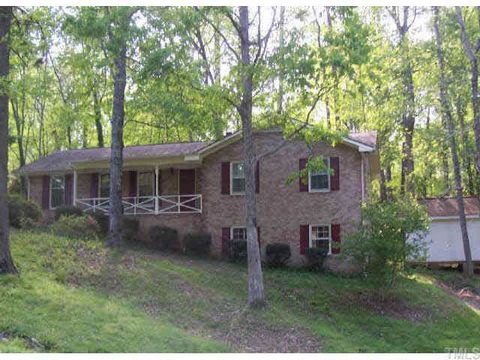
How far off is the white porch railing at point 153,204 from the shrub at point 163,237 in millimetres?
1028

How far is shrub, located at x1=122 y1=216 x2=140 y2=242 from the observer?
73.4 ft

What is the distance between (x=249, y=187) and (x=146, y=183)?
9.55 meters

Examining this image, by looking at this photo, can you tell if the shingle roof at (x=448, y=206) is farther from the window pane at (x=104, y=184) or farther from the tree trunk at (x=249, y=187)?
the window pane at (x=104, y=184)

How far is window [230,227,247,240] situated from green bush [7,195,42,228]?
24.9 feet

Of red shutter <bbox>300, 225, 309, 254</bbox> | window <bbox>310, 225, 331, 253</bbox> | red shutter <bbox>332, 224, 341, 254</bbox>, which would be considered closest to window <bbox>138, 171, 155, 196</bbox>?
red shutter <bbox>300, 225, 309, 254</bbox>

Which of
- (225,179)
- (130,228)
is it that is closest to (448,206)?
(225,179)

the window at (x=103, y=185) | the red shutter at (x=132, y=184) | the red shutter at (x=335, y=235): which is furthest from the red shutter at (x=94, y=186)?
the red shutter at (x=335, y=235)

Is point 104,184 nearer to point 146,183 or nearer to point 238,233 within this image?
Result: point 146,183

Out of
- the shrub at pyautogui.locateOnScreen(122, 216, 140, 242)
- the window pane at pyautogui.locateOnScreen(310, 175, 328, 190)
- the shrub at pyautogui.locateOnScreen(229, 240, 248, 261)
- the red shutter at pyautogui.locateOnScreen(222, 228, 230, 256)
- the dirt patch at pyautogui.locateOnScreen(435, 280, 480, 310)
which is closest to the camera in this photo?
the dirt patch at pyautogui.locateOnScreen(435, 280, 480, 310)

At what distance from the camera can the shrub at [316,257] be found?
19850 millimetres

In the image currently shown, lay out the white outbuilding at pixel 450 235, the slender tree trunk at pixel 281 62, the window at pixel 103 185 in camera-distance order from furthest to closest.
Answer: the window at pixel 103 185 → the white outbuilding at pixel 450 235 → the slender tree trunk at pixel 281 62

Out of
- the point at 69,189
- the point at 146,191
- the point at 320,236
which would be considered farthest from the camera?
the point at 69,189

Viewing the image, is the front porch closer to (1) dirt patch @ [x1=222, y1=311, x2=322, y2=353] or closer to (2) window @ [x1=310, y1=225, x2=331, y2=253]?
(2) window @ [x1=310, y1=225, x2=331, y2=253]

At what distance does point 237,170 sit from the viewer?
2205cm
